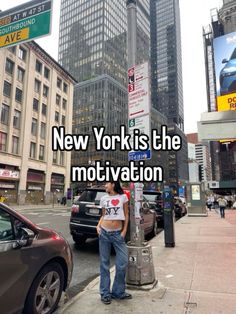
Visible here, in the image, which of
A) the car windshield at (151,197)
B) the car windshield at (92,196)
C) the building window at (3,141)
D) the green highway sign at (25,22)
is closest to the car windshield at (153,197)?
the car windshield at (151,197)

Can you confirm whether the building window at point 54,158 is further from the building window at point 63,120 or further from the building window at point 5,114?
the building window at point 5,114

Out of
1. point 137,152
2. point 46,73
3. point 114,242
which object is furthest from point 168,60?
point 114,242

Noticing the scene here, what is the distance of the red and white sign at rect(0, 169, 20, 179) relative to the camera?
3800 centimetres

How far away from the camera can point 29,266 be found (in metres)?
3.53

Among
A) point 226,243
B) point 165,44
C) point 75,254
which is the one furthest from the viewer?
point 165,44

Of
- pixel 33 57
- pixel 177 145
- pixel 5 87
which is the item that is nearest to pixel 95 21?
pixel 33 57

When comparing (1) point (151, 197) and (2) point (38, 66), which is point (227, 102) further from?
(2) point (38, 66)

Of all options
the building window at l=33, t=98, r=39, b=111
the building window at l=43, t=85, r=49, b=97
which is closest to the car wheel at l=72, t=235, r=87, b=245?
the building window at l=33, t=98, r=39, b=111

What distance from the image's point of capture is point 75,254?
848 cm

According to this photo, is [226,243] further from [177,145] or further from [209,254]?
[177,145]

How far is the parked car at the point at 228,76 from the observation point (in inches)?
1473

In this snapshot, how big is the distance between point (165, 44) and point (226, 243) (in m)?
190

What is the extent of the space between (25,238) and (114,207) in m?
1.43

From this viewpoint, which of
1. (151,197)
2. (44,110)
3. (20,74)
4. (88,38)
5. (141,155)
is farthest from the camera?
(88,38)
